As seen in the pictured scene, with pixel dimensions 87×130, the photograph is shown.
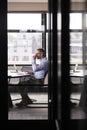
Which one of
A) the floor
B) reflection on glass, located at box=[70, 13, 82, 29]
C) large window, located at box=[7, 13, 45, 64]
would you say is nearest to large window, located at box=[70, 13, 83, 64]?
reflection on glass, located at box=[70, 13, 82, 29]

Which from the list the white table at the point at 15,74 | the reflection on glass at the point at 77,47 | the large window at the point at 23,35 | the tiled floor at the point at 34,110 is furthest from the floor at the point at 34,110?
the reflection on glass at the point at 77,47

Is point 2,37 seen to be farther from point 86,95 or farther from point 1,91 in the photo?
point 86,95

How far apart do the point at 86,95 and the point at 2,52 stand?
2.98m

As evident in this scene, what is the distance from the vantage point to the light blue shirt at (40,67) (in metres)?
4.21

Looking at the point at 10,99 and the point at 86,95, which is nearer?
the point at 86,95

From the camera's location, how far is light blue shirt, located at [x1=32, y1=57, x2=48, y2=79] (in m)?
4.21

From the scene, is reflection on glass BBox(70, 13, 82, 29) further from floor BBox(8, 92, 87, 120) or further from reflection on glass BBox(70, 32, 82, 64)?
floor BBox(8, 92, 87, 120)

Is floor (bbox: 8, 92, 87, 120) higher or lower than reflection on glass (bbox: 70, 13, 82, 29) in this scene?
lower

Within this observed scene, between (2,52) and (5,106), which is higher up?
(2,52)

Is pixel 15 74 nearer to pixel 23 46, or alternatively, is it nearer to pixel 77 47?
pixel 23 46

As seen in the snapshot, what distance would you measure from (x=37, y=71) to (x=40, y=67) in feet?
0.25

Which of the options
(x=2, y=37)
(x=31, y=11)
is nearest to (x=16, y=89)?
(x=2, y=37)

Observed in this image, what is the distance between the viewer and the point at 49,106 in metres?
4.24

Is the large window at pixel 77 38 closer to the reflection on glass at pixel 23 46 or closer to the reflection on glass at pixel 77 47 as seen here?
the reflection on glass at pixel 77 47
